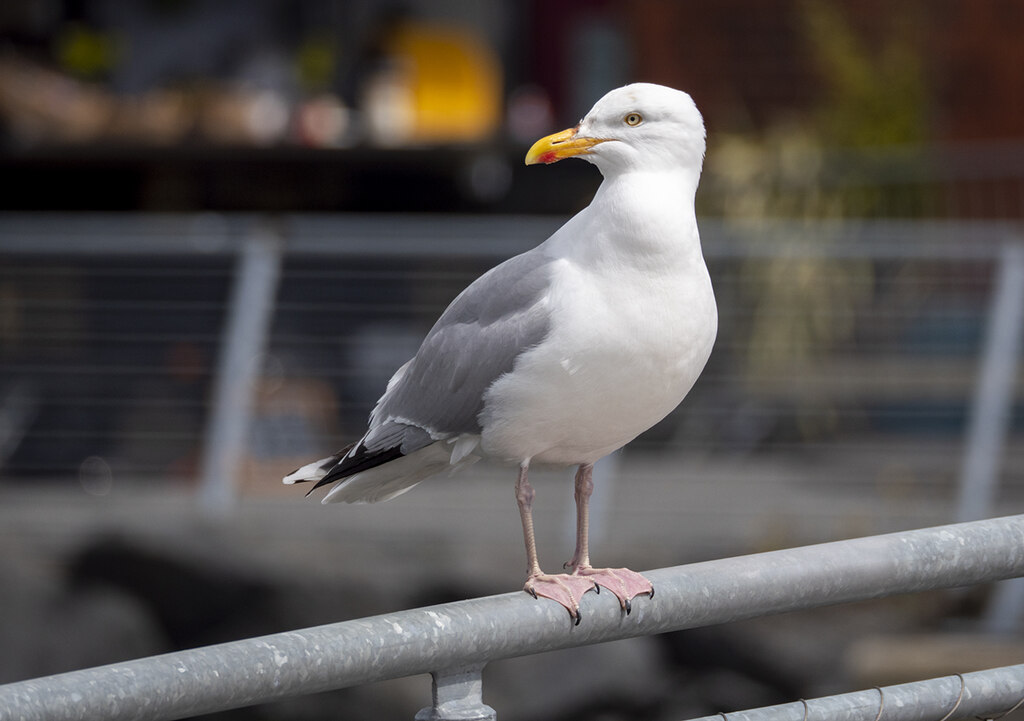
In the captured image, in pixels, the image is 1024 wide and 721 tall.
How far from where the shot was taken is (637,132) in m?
2.20

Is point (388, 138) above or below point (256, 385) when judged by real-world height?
above

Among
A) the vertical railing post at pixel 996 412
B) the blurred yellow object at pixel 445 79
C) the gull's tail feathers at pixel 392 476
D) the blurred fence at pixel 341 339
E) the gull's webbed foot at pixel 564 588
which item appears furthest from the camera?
the blurred yellow object at pixel 445 79

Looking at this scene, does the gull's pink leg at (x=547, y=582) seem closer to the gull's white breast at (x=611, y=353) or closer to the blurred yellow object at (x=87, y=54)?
the gull's white breast at (x=611, y=353)

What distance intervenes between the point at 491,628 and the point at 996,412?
400cm

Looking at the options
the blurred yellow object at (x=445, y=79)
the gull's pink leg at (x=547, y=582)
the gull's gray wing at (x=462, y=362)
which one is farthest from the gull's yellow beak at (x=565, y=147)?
the blurred yellow object at (x=445, y=79)

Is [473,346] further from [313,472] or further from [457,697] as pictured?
[457,697]

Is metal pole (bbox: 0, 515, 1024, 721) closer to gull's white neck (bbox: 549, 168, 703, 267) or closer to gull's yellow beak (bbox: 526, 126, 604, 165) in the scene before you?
Answer: gull's white neck (bbox: 549, 168, 703, 267)

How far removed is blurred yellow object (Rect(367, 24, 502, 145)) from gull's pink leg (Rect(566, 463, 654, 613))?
6.36 m

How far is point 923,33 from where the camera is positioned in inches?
327

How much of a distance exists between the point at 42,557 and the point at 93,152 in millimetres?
2699

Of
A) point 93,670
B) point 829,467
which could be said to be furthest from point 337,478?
point 829,467

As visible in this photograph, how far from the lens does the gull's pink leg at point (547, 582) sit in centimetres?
183

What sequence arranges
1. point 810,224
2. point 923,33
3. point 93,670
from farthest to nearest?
1. point 923,33
2. point 810,224
3. point 93,670

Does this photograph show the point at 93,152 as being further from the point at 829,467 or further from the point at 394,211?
the point at 829,467
